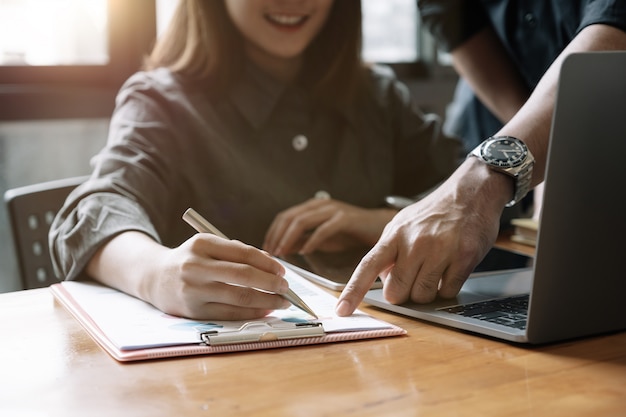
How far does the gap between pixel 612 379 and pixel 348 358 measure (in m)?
0.23

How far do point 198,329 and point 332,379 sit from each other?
18 cm

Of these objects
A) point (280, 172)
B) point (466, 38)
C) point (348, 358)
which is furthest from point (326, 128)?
point (348, 358)

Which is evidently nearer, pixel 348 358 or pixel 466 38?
pixel 348 358

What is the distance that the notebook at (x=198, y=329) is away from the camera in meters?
0.76

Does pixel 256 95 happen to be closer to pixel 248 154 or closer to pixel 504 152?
pixel 248 154

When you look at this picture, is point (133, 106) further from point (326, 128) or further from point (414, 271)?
point (414, 271)

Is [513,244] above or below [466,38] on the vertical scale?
below

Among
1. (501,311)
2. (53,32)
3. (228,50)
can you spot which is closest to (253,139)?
(228,50)

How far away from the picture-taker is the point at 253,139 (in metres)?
1.53

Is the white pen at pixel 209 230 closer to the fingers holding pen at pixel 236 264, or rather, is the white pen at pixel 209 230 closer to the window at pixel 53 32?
the fingers holding pen at pixel 236 264

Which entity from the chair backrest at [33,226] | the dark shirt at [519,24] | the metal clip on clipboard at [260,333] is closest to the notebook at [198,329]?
the metal clip on clipboard at [260,333]

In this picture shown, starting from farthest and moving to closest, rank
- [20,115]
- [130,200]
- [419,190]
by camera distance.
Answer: [20,115]
[419,190]
[130,200]

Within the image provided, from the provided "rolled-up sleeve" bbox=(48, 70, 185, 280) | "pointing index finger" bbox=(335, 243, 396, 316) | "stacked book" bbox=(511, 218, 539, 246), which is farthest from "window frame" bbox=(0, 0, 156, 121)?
"pointing index finger" bbox=(335, 243, 396, 316)

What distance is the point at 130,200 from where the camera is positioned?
1.17m
